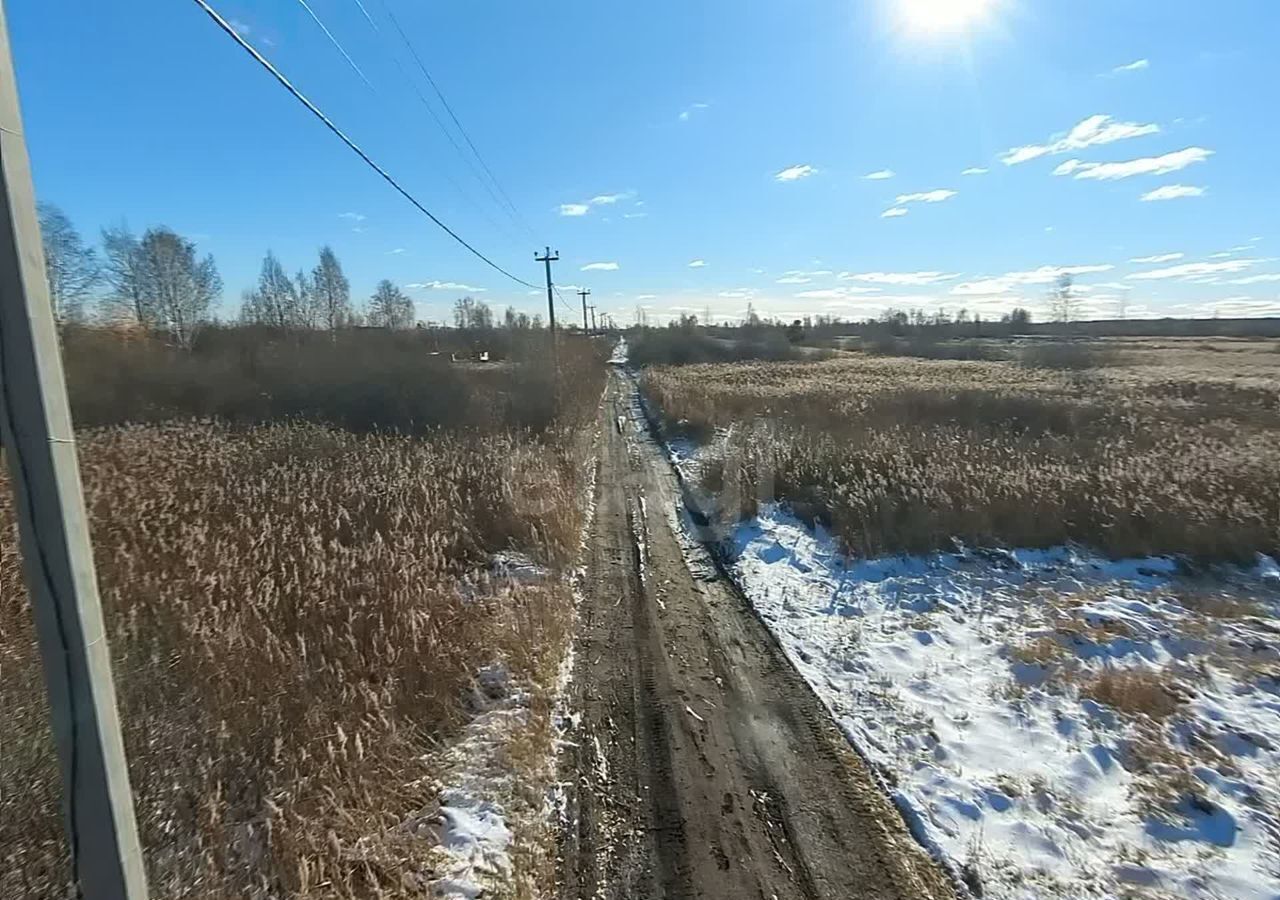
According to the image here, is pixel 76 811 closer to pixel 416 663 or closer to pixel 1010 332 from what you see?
pixel 416 663

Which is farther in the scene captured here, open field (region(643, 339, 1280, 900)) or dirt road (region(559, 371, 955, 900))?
open field (region(643, 339, 1280, 900))

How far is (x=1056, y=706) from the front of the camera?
16.5 feet

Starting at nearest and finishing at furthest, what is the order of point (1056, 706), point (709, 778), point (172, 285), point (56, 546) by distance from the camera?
1. point (56, 546)
2. point (709, 778)
3. point (1056, 706)
4. point (172, 285)

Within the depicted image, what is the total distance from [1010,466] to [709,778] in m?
9.98

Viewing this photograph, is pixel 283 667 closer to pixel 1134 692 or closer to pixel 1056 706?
pixel 1056 706

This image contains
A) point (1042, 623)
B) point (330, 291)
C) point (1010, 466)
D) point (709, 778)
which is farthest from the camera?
point (330, 291)

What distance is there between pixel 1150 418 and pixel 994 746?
17.4 metres

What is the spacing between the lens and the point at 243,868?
296cm

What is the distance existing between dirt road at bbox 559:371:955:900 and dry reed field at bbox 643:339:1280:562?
3.89 metres

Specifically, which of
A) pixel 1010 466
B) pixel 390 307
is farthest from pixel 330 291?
pixel 1010 466

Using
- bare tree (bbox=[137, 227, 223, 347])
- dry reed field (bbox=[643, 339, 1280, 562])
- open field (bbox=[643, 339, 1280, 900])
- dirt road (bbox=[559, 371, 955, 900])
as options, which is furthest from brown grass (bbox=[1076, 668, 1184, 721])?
bare tree (bbox=[137, 227, 223, 347])

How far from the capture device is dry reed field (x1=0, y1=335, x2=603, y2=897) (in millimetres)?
3070

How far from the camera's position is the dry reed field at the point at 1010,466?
8.89m

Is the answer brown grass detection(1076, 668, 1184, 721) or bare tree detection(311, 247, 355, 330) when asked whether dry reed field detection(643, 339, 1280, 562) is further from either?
bare tree detection(311, 247, 355, 330)
